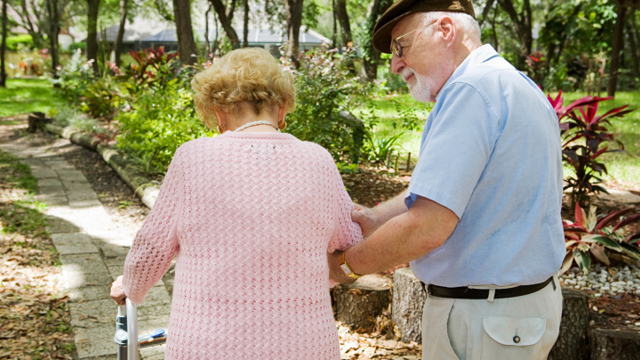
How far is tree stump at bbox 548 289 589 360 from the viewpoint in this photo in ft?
10.0

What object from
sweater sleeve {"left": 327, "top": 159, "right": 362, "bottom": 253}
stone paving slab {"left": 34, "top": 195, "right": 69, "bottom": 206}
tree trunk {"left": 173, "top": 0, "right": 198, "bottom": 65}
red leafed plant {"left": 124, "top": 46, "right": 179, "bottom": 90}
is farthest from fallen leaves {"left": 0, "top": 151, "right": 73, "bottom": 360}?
red leafed plant {"left": 124, "top": 46, "right": 179, "bottom": 90}

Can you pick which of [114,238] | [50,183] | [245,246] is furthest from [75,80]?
[245,246]

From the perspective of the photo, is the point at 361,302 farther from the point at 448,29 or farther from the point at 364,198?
the point at 364,198

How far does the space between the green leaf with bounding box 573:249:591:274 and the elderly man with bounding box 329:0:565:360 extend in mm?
2466

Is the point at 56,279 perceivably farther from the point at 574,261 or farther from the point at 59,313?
the point at 574,261

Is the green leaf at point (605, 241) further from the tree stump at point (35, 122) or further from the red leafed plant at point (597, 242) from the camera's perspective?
the tree stump at point (35, 122)

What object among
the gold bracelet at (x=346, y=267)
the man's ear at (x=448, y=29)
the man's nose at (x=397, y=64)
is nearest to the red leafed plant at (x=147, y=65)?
the man's nose at (x=397, y=64)

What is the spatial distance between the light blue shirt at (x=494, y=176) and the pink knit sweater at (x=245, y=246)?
35 cm

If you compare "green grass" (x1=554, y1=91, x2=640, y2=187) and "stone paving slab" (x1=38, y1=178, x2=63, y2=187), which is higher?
"green grass" (x1=554, y1=91, x2=640, y2=187)

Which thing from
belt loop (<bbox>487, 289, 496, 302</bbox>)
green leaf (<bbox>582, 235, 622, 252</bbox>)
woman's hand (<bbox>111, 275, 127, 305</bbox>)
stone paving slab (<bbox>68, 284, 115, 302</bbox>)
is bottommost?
stone paving slab (<bbox>68, 284, 115, 302</bbox>)

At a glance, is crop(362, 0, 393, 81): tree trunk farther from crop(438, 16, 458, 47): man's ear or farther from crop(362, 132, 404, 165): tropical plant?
crop(438, 16, 458, 47): man's ear

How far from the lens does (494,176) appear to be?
1.56 metres

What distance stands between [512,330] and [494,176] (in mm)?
A: 481

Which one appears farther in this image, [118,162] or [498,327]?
[118,162]
